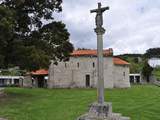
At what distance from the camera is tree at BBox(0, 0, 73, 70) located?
33594mm

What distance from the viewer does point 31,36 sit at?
37906mm

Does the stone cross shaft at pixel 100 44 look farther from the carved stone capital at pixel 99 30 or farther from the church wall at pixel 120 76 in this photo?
the church wall at pixel 120 76

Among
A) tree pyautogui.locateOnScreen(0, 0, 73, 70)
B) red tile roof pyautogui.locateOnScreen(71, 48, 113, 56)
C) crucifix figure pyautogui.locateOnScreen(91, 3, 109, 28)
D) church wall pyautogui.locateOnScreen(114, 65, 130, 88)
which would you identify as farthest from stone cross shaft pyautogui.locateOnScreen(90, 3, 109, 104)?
church wall pyautogui.locateOnScreen(114, 65, 130, 88)

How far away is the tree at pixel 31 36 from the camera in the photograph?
33.6 meters

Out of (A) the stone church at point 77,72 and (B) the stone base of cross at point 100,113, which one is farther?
(A) the stone church at point 77,72

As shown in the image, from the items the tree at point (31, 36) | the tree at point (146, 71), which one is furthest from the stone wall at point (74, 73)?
the tree at point (146, 71)

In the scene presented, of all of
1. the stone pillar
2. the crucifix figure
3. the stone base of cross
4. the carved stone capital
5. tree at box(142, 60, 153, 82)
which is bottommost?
the stone base of cross

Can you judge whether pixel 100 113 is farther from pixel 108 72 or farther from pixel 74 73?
pixel 108 72

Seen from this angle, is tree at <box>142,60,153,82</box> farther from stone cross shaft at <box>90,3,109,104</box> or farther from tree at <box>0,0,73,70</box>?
stone cross shaft at <box>90,3,109,104</box>

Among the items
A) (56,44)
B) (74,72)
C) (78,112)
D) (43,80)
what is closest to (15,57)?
(56,44)

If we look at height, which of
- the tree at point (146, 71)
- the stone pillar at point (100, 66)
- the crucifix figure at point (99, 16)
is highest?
the tree at point (146, 71)

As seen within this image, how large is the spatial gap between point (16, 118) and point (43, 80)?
45.1m

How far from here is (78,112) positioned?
23.8m

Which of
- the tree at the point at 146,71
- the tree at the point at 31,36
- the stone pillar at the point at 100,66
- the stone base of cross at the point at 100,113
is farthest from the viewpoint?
the tree at the point at 146,71
